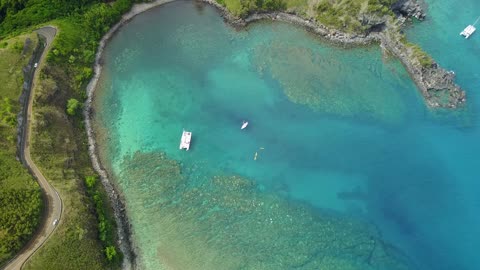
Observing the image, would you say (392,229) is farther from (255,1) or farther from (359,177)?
(255,1)

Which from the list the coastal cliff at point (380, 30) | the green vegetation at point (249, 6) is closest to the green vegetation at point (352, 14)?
the coastal cliff at point (380, 30)

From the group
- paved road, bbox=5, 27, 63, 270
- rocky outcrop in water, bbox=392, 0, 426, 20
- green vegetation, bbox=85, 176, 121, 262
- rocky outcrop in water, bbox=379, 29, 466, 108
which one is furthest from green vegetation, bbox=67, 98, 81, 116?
rocky outcrop in water, bbox=392, 0, 426, 20

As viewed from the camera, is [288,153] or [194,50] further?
[194,50]

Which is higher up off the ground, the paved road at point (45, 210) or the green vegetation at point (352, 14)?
the green vegetation at point (352, 14)

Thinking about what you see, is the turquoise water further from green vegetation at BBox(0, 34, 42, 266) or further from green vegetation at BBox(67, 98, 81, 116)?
green vegetation at BBox(0, 34, 42, 266)

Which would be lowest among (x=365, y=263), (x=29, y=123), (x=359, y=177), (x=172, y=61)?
(x=365, y=263)

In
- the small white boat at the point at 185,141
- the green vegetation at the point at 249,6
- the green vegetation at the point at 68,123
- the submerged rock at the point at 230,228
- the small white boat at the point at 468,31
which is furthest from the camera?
the small white boat at the point at 468,31

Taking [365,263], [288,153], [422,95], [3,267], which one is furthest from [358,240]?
[3,267]

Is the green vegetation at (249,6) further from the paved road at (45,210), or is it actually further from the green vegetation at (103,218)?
the green vegetation at (103,218)
